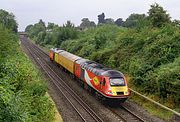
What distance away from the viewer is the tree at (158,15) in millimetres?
39562

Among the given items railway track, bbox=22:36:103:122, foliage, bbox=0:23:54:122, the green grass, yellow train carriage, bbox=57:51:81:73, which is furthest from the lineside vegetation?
yellow train carriage, bbox=57:51:81:73

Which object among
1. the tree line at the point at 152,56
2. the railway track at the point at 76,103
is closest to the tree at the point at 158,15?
the tree line at the point at 152,56

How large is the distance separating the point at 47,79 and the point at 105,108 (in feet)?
48.0

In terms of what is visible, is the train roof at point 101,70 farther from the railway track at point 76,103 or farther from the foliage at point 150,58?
the foliage at point 150,58

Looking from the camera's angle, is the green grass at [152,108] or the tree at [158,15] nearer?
the green grass at [152,108]

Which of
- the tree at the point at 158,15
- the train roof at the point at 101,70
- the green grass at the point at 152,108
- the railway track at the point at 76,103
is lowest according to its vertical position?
the railway track at the point at 76,103

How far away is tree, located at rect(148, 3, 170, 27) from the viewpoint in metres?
39.6

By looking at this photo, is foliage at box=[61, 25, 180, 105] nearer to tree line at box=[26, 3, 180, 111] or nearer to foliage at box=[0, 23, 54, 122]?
tree line at box=[26, 3, 180, 111]

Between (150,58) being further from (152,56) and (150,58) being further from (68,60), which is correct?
(68,60)

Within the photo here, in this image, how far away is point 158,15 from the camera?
39656 mm

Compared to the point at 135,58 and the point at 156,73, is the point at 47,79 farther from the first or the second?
the point at 156,73

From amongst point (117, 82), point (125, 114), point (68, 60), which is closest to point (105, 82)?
point (117, 82)

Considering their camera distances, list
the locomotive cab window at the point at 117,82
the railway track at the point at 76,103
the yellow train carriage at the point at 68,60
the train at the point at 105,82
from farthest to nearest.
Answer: the yellow train carriage at the point at 68,60
the locomotive cab window at the point at 117,82
the train at the point at 105,82
the railway track at the point at 76,103

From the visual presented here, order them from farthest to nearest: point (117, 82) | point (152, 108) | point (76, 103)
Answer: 1. point (76, 103)
2. point (117, 82)
3. point (152, 108)
